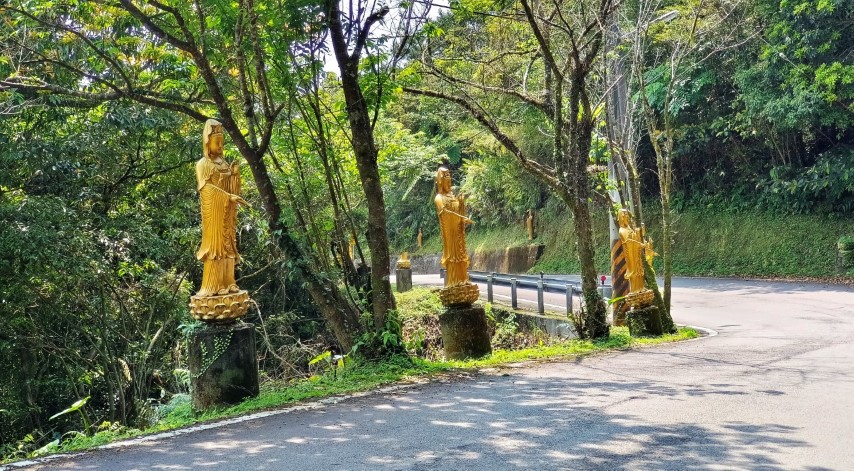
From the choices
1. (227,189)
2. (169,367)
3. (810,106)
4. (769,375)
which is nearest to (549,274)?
(810,106)

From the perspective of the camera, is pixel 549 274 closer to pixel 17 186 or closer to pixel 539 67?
pixel 539 67

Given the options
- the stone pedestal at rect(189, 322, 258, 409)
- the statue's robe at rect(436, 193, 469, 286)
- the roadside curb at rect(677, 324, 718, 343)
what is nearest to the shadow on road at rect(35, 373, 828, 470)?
Result: the stone pedestal at rect(189, 322, 258, 409)

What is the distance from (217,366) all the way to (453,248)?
4003mm

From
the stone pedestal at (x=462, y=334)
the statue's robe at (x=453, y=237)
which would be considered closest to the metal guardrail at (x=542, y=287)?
the stone pedestal at (x=462, y=334)

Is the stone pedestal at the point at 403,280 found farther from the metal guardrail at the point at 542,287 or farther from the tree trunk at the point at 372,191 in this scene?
the tree trunk at the point at 372,191

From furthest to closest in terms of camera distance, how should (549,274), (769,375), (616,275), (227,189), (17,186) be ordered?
(549,274) → (616,275) → (17,186) → (769,375) → (227,189)

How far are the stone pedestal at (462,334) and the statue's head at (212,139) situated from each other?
13.1 feet

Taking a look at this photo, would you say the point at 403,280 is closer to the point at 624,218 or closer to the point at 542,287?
the point at 542,287

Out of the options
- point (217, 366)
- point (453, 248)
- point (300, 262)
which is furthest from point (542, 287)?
point (217, 366)

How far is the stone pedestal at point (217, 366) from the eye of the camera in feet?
24.3

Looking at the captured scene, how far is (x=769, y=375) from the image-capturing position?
848cm

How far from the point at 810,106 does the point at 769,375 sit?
50.6 ft

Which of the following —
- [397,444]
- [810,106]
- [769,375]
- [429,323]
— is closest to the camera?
[397,444]

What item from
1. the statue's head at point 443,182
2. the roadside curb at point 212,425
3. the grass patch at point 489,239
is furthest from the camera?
the grass patch at point 489,239
